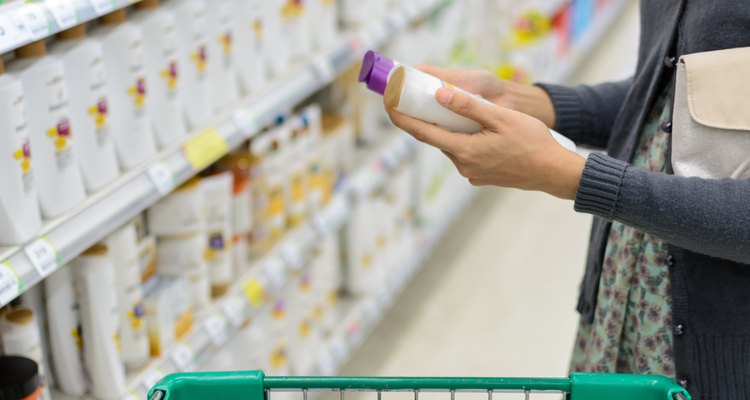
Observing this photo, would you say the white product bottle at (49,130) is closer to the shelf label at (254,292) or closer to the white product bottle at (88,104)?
the white product bottle at (88,104)

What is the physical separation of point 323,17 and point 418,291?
1.31m

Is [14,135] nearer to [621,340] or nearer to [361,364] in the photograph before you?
[621,340]

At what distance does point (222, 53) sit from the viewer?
6.25 feet

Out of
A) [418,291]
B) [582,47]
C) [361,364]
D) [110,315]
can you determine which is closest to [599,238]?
[110,315]

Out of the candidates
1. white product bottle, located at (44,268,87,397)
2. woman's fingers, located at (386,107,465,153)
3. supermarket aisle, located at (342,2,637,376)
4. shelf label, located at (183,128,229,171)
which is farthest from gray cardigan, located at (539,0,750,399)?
supermarket aisle, located at (342,2,637,376)

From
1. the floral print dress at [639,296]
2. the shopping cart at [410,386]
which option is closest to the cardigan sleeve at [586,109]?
the floral print dress at [639,296]

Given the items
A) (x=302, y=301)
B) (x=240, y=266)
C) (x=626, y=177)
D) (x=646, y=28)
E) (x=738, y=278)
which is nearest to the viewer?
(x=626, y=177)

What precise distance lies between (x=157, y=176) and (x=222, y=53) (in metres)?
0.37

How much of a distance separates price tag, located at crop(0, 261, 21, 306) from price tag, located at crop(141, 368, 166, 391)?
1.52 feet

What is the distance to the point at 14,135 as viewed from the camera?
1.33 metres

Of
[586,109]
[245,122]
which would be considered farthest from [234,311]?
[586,109]

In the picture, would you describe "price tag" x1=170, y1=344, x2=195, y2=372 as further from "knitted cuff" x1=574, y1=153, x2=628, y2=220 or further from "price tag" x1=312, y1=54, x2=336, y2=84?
"knitted cuff" x1=574, y1=153, x2=628, y2=220

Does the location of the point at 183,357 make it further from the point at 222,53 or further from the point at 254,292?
the point at 222,53

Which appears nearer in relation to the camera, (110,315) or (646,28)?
(646,28)
